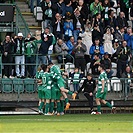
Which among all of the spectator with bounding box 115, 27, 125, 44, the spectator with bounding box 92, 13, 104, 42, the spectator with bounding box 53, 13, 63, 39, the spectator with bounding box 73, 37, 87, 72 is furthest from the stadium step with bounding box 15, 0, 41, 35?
the spectator with bounding box 115, 27, 125, 44

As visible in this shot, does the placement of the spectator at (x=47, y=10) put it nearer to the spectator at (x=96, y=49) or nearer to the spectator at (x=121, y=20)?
the spectator at (x=96, y=49)

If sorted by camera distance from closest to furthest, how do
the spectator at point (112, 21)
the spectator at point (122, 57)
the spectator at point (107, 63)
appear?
the spectator at point (107, 63)
the spectator at point (122, 57)
the spectator at point (112, 21)

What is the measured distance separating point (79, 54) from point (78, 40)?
58 centimetres

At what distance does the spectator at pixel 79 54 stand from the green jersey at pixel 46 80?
3.07 m

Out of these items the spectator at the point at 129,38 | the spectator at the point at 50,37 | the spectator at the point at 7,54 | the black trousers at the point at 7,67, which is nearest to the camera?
the spectator at the point at 7,54

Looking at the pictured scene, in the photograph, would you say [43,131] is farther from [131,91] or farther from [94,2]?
[94,2]

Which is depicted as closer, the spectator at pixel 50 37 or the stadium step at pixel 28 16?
the spectator at pixel 50 37

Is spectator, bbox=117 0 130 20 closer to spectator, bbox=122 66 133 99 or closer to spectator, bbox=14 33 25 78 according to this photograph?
spectator, bbox=122 66 133 99

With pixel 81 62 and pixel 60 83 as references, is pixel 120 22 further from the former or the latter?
pixel 60 83

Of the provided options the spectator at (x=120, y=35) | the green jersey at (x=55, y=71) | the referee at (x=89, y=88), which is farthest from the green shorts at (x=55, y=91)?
the spectator at (x=120, y=35)

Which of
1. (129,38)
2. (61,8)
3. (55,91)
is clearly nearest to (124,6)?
(129,38)

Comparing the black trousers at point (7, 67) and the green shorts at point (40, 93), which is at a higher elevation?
the black trousers at point (7, 67)

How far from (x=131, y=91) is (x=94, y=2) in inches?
198

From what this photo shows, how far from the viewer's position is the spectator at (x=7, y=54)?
29.1 metres
